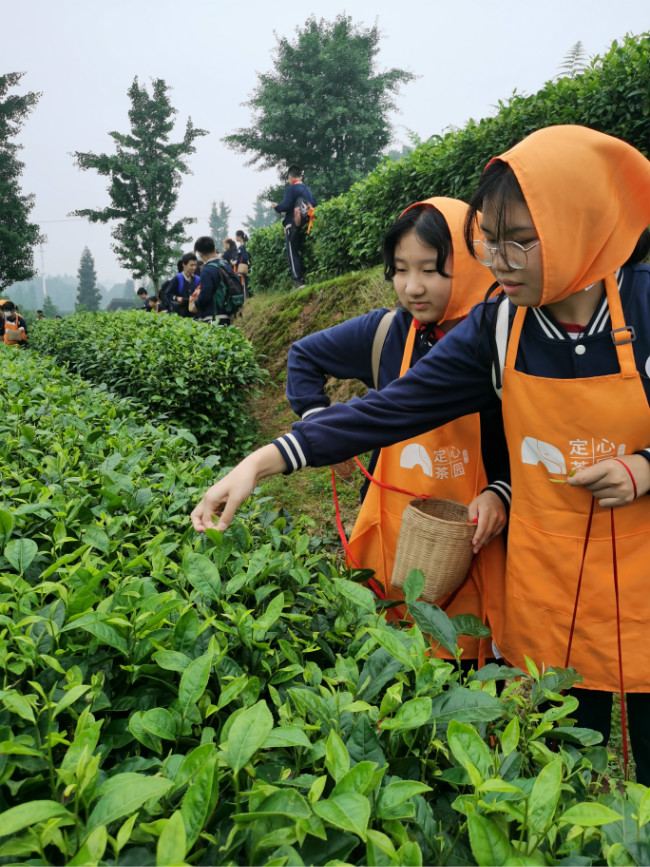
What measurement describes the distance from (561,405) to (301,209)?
9.91 meters

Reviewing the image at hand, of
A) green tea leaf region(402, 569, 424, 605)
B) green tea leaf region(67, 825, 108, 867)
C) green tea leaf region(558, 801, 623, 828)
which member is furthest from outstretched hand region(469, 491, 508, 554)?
green tea leaf region(67, 825, 108, 867)

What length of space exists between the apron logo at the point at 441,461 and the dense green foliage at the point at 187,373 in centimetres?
365

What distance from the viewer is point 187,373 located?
5633mm

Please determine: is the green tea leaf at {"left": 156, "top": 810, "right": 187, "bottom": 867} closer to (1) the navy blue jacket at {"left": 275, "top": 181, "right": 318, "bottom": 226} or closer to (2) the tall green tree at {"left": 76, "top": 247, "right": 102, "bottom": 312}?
(1) the navy blue jacket at {"left": 275, "top": 181, "right": 318, "bottom": 226}

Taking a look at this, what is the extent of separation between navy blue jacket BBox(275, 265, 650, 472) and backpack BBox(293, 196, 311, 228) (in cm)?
958

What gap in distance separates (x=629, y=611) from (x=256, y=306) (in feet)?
37.1

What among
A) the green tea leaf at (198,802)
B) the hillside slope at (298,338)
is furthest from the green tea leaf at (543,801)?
the hillside slope at (298,338)

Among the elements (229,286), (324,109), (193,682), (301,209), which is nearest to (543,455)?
(193,682)

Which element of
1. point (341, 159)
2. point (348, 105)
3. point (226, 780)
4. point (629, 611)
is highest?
point (348, 105)

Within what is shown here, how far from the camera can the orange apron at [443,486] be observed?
184 cm

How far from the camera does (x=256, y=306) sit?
40.1 feet

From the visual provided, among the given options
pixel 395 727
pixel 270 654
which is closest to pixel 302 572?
pixel 270 654

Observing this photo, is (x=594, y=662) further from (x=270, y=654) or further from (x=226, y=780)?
(x=226, y=780)

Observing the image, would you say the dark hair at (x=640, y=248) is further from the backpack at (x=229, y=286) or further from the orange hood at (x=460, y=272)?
the backpack at (x=229, y=286)
